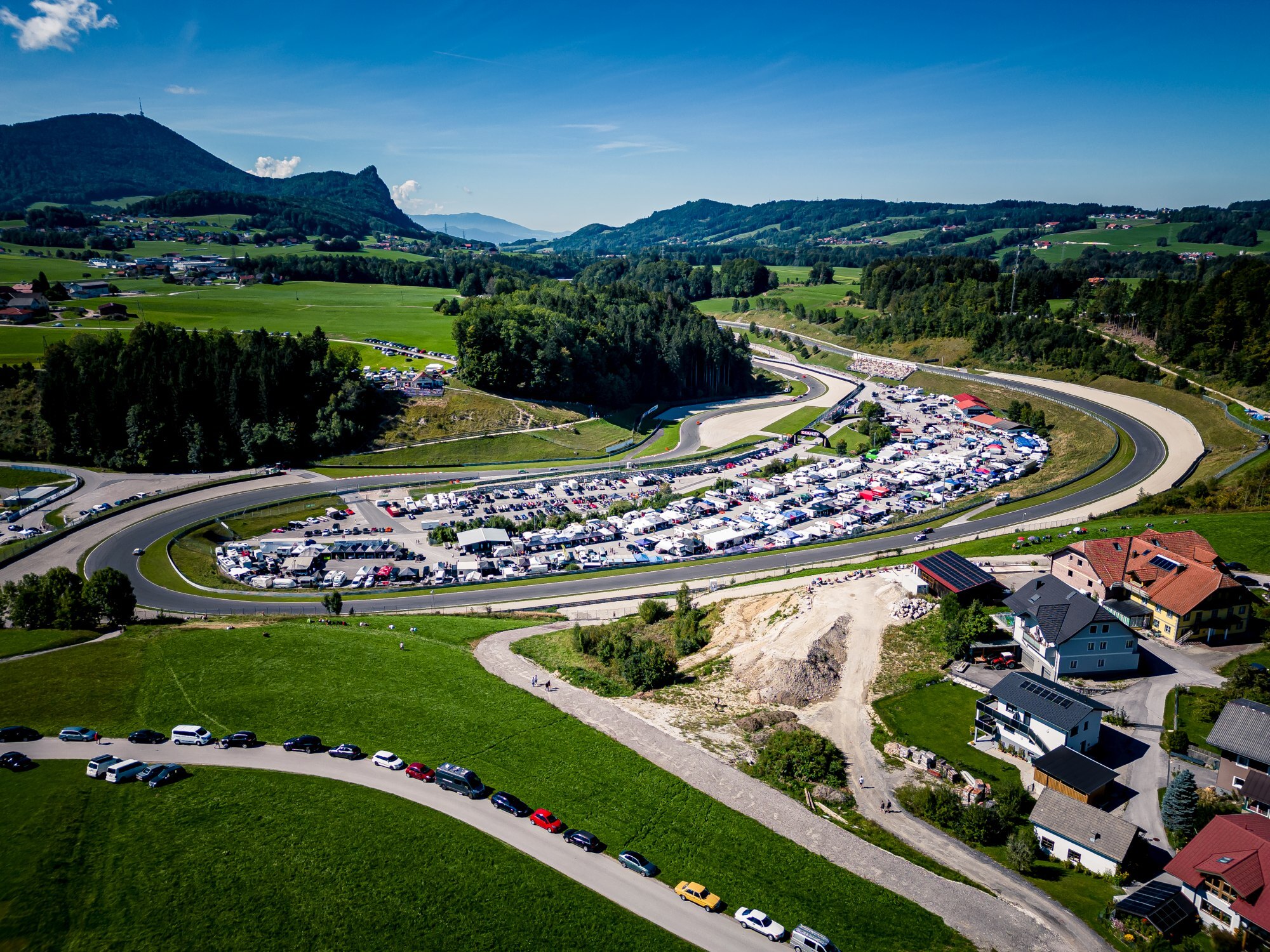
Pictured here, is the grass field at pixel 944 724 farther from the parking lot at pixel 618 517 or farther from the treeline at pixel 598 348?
the treeline at pixel 598 348

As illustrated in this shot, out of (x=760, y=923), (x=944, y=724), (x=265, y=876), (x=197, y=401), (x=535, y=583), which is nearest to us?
(x=760, y=923)

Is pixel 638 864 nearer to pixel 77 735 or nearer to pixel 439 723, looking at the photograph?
pixel 439 723

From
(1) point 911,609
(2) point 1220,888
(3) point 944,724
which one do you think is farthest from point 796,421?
(2) point 1220,888

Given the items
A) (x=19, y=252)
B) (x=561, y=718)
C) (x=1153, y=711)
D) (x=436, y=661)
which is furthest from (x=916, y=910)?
(x=19, y=252)

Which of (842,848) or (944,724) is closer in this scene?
(842,848)

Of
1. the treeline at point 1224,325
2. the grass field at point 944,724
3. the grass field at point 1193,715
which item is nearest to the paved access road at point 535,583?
the treeline at point 1224,325

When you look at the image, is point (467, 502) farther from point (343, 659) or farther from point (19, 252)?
point (19, 252)
